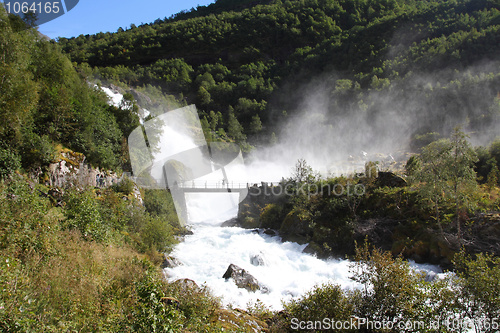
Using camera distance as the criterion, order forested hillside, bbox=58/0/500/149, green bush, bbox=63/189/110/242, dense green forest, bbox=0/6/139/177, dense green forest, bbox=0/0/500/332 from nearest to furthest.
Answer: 1. dense green forest, bbox=0/0/500/332
2. green bush, bbox=63/189/110/242
3. dense green forest, bbox=0/6/139/177
4. forested hillside, bbox=58/0/500/149

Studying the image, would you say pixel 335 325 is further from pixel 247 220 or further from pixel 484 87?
pixel 484 87

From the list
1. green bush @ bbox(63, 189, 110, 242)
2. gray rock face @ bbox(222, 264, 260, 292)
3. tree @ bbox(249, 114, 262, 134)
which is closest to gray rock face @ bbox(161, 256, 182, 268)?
gray rock face @ bbox(222, 264, 260, 292)

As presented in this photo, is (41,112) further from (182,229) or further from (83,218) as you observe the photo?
(182,229)

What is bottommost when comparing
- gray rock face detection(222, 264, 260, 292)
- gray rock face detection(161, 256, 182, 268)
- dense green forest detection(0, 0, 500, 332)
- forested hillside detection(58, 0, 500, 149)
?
gray rock face detection(222, 264, 260, 292)

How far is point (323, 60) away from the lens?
77.7 metres

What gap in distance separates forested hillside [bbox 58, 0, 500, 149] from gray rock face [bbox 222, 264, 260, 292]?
149 feet

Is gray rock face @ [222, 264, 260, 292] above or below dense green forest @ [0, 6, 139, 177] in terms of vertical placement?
below

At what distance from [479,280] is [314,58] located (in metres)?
80.7

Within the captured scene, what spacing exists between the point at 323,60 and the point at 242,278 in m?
75.7

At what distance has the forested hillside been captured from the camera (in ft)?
168

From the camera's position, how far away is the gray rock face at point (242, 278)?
1259 cm

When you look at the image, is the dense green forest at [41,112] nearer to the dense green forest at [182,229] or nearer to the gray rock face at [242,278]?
the dense green forest at [182,229]

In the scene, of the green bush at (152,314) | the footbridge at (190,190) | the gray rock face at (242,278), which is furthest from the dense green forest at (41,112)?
the gray rock face at (242,278)

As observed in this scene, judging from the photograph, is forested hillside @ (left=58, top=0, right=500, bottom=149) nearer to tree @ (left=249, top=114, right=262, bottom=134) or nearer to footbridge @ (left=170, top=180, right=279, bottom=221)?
tree @ (left=249, top=114, right=262, bottom=134)
